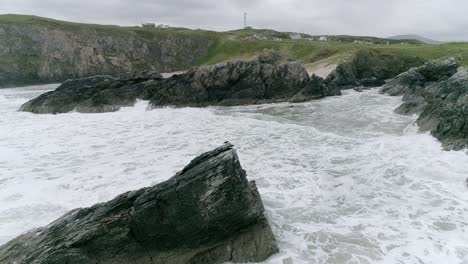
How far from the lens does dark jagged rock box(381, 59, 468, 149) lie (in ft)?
68.5

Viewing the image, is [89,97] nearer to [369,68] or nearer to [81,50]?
[369,68]

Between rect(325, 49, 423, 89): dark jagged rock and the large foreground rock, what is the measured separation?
31.5 feet

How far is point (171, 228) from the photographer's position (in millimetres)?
9594

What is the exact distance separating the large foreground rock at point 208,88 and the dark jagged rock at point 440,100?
918 cm

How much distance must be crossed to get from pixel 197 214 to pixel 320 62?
6128 cm

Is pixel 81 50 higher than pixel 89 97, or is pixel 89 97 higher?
pixel 81 50

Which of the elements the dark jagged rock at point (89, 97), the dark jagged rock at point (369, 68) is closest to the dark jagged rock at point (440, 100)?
the dark jagged rock at point (369, 68)

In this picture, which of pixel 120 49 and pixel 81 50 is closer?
pixel 81 50

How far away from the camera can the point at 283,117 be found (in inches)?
1325

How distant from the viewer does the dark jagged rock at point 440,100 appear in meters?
20.9

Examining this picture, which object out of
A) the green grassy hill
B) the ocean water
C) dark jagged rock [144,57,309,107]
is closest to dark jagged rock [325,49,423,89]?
the green grassy hill

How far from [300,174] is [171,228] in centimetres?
874

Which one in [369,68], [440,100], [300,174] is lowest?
[300,174]

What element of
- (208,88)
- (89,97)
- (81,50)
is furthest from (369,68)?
(81,50)
